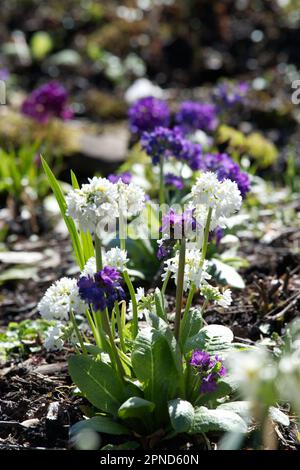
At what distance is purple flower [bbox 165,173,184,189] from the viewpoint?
3.78 metres

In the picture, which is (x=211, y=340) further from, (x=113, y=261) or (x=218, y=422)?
(x=113, y=261)

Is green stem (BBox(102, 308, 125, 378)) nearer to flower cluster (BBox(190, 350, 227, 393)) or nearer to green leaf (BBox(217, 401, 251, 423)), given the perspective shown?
flower cluster (BBox(190, 350, 227, 393))

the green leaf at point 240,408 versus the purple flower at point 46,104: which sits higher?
the purple flower at point 46,104

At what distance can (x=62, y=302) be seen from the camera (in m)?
2.25

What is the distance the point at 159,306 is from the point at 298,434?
25.1 inches

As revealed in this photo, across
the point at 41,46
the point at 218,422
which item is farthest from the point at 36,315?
the point at 41,46

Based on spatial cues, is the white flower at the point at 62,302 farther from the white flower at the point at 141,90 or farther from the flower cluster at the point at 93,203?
the white flower at the point at 141,90

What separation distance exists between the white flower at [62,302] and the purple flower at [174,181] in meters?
1.58

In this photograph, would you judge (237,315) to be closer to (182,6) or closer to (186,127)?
(186,127)

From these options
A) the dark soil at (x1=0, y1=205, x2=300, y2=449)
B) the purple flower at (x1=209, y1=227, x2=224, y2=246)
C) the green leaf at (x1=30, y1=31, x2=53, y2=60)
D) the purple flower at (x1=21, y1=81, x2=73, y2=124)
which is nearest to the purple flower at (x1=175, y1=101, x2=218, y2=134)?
the dark soil at (x1=0, y1=205, x2=300, y2=449)

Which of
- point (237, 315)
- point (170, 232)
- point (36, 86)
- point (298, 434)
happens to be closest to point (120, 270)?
point (170, 232)

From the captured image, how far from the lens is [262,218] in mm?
4723

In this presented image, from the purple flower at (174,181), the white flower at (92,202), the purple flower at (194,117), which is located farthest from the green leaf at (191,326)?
the purple flower at (194,117)

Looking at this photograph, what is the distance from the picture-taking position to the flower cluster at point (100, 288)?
2.13m
